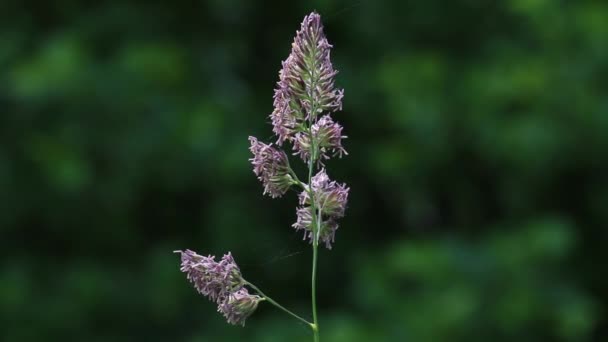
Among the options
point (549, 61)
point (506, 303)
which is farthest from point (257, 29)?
point (506, 303)

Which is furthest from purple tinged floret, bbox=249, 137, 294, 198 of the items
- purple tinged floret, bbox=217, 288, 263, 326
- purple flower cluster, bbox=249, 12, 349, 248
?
purple tinged floret, bbox=217, 288, 263, 326

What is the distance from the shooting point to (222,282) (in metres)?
1.21

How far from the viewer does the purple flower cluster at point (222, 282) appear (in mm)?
1202

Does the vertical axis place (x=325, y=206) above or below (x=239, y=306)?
above

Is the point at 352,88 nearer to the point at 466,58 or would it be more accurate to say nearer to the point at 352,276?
the point at 466,58

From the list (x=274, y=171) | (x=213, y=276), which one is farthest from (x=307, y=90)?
(x=213, y=276)

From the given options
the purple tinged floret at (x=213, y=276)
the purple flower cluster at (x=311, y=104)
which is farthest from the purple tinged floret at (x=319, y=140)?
the purple tinged floret at (x=213, y=276)

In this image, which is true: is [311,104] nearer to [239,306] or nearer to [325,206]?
[325,206]

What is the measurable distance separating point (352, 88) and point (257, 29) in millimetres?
1005

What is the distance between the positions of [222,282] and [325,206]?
6.2 inches

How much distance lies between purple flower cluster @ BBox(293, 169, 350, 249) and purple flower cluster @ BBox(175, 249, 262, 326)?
4.2 inches

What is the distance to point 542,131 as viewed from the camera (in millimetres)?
5855

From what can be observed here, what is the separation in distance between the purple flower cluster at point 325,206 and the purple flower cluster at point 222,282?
0.11 meters

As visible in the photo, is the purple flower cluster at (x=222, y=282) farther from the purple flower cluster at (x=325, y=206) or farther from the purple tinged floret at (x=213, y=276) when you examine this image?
the purple flower cluster at (x=325, y=206)
